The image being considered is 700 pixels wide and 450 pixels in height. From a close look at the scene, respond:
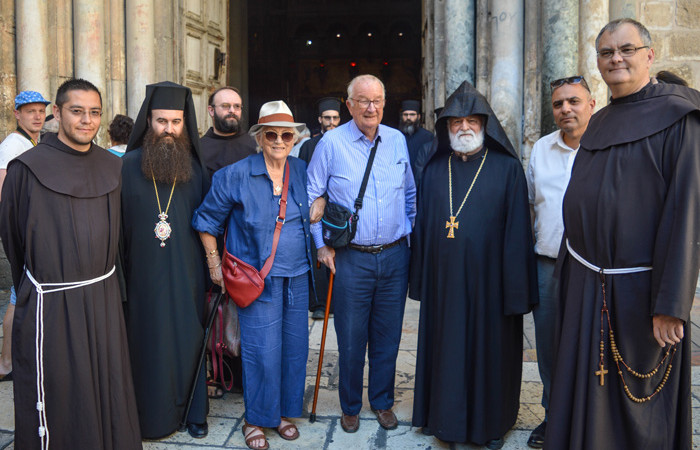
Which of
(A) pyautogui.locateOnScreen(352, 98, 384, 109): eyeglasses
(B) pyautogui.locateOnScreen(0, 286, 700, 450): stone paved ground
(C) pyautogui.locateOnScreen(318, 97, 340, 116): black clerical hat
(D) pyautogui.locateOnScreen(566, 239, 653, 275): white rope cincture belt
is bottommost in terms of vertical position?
(B) pyautogui.locateOnScreen(0, 286, 700, 450): stone paved ground

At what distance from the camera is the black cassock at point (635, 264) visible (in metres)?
2.40

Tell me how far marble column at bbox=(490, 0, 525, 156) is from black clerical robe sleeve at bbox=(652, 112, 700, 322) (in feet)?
11.7

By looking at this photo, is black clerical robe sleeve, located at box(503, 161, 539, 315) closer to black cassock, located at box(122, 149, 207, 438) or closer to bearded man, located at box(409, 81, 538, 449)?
bearded man, located at box(409, 81, 538, 449)

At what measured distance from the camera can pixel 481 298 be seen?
3.31 m

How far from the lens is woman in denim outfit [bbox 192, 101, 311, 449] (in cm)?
341

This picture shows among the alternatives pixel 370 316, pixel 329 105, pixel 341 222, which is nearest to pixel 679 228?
pixel 341 222

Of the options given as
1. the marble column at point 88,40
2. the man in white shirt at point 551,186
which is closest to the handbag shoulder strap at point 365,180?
the man in white shirt at point 551,186

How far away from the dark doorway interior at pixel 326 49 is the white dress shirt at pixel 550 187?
1298 centimetres

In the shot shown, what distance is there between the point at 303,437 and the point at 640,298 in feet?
6.40

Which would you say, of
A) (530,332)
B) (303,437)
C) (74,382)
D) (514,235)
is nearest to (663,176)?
(514,235)

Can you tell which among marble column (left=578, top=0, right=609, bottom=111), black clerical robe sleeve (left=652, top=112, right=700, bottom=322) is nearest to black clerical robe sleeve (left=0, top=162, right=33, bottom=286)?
black clerical robe sleeve (left=652, top=112, right=700, bottom=322)

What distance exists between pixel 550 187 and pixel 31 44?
5.51 metres

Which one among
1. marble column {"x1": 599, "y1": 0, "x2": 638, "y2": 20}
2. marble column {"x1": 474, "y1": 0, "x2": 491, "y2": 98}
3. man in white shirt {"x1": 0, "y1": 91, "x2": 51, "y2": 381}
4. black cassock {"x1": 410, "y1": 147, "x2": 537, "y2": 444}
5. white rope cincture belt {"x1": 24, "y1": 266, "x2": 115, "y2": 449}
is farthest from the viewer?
marble column {"x1": 474, "y1": 0, "x2": 491, "y2": 98}

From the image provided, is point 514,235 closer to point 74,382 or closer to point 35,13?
point 74,382
